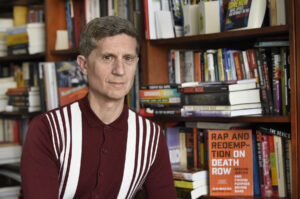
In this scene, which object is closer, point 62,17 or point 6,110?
point 62,17

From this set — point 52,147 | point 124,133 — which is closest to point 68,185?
point 52,147

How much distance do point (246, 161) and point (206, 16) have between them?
665mm

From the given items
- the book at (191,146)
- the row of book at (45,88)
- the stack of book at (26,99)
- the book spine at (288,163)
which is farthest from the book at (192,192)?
the stack of book at (26,99)

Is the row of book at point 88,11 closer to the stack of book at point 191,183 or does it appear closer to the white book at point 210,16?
the white book at point 210,16

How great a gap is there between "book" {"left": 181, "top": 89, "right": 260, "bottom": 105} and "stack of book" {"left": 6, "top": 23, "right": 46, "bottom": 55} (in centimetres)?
128

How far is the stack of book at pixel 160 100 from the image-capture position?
1878mm

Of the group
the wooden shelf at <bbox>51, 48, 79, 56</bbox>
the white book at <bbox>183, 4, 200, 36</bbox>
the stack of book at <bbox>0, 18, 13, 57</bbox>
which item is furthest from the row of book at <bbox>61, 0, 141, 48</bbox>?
the stack of book at <bbox>0, 18, 13, 57</bbox>

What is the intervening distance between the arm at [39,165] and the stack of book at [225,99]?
659 mm

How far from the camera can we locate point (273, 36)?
1.74 m

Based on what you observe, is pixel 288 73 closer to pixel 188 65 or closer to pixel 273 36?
pixel 273 36

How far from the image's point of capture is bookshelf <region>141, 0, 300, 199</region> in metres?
1.58

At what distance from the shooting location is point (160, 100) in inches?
75.6

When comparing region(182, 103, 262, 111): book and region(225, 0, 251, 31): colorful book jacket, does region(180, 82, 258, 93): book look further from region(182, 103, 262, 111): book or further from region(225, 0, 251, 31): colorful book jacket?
region(225, 0, 251, 31): colorful book jacket

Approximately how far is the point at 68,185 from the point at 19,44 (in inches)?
59.8
